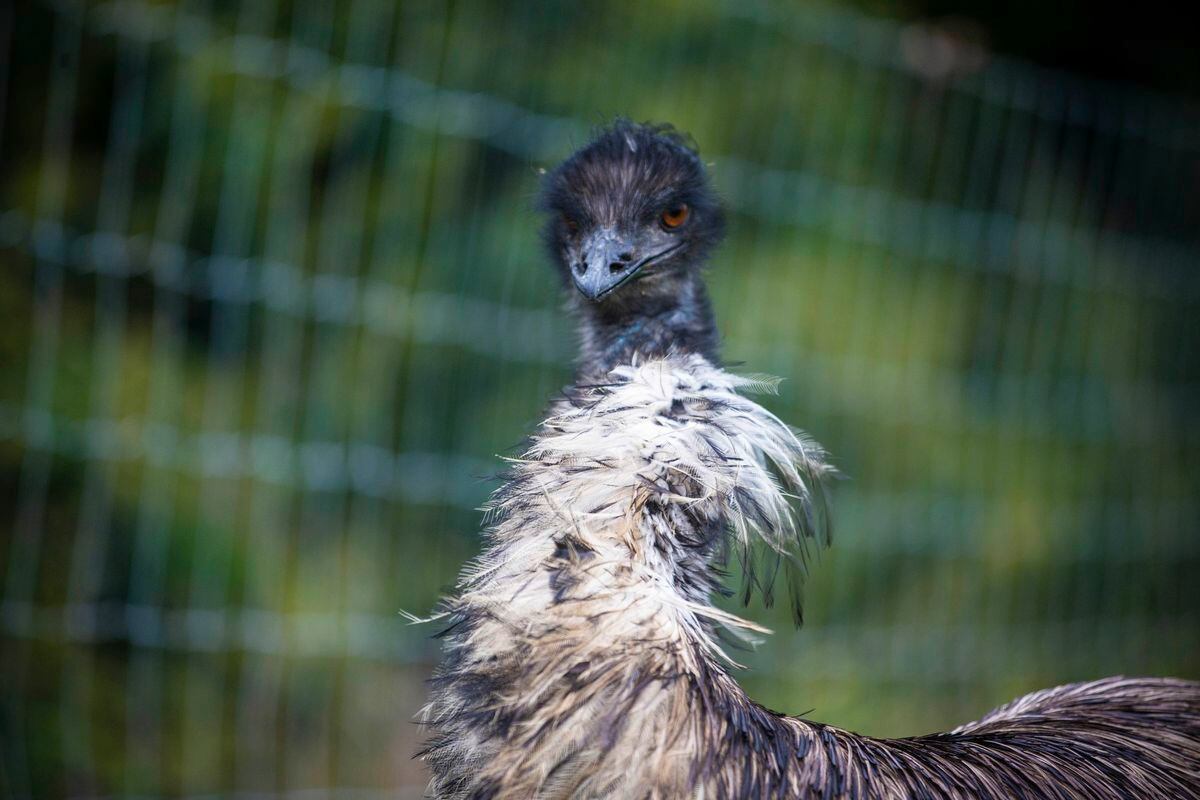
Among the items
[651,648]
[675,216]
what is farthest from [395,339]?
[651,648]

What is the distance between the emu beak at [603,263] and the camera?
1964 mm

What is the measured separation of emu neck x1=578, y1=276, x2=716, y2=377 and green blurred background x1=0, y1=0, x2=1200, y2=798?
0.79 m

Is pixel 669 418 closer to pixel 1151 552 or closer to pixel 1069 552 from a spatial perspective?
pixel 1069 552

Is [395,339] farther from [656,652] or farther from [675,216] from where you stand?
[656,652]

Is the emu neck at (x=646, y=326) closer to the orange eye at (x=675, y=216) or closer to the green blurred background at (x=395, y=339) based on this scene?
the orange eye at (x=675, y=216)

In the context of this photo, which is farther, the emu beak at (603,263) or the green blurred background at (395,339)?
the green blurred background at (395,339)

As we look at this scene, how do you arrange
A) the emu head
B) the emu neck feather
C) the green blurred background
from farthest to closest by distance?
1. the green blurred background
2. the emu head
3. the emu neck feather

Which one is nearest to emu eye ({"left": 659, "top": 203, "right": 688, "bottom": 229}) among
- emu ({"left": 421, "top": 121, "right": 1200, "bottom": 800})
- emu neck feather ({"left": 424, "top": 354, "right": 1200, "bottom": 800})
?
emu ({"left": 421, "top": 121, "right": 1200, "bottom": 800})

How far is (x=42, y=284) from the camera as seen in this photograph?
10.5 feet

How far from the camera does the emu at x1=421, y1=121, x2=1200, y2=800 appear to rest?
1.45 m

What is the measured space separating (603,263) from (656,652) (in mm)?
713

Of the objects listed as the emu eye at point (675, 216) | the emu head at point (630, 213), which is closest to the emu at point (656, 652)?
the emu head at point (630, 213)

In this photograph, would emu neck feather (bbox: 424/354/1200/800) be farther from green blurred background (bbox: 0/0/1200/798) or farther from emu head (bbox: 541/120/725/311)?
green blurred background (bbox: 0/0/1200/798)

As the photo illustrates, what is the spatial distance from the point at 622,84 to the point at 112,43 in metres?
1.27
